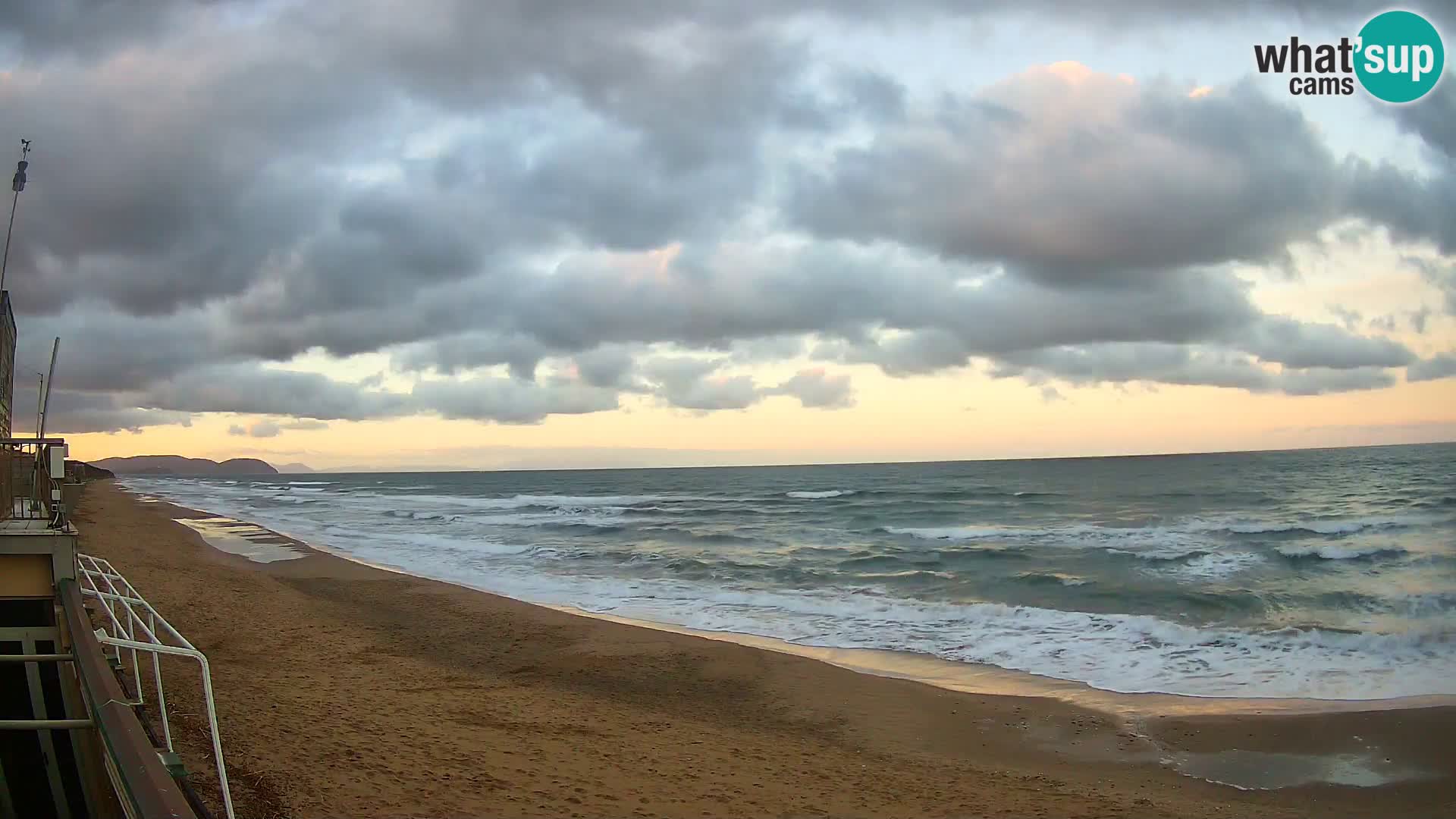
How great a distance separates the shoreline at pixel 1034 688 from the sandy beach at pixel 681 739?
0.30 meters

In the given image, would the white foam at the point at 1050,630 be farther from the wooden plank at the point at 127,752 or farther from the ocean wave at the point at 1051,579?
the wooden plank at the point at 127,752

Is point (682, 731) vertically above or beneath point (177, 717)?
beneath

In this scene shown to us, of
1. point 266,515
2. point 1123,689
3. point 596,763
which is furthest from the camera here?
point 266,515

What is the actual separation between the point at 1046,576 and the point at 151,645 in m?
19.2

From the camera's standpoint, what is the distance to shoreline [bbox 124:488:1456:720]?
9.84 metres

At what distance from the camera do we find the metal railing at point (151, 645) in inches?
161

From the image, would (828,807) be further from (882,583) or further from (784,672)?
(882,583)

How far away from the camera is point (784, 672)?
11414 mm

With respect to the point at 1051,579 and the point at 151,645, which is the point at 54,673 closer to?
the point at 151,645

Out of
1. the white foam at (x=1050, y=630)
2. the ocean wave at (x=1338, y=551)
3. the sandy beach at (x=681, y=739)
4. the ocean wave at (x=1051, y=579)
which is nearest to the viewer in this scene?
the sandy beach at (x=681, y=739)

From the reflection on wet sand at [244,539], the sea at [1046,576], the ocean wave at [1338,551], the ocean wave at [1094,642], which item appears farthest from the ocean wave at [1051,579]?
the reflection on wet sand at [244,539]

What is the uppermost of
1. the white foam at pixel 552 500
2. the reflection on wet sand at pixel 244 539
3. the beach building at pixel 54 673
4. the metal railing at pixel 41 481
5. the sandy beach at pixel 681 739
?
the metal railing at pixel 41 481

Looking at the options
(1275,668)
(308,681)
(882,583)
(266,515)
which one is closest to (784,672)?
(308,681)

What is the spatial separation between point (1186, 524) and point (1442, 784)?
26217 millimetres
